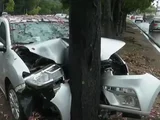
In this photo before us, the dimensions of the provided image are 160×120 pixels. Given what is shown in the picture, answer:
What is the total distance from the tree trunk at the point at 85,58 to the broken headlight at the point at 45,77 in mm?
191

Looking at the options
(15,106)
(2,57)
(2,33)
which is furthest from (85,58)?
(2,33)

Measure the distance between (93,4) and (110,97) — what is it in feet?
3.98

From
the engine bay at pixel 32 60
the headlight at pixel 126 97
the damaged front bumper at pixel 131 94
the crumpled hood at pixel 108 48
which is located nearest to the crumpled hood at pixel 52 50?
the engine bay at pixel 32 60

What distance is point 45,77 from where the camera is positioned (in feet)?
13.2

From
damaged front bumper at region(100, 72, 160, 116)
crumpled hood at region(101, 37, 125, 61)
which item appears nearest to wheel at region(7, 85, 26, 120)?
damaged front bumper at region(100, 72, 160, 116)

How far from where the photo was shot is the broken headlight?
394 cm

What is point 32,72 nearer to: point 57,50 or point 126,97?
point 57,50

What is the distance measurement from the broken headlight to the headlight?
2.47 feet

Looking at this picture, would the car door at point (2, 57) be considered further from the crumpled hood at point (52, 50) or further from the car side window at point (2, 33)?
the crumpled hood at point (52, 50)

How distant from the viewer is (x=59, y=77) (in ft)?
13.5

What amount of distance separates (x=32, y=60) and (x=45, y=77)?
99cm

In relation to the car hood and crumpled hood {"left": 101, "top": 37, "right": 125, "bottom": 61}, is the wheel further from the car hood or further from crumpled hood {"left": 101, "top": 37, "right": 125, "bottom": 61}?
crumpled hood {"left": 101, "top": 37, "right": 125, "bottom": 61}

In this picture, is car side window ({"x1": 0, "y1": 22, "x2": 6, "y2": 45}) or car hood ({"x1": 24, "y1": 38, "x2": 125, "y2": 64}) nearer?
car hood ({"x1": 24, "y1": 38, "x2": 125, "y2": 64})

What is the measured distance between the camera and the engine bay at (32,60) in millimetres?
4516
